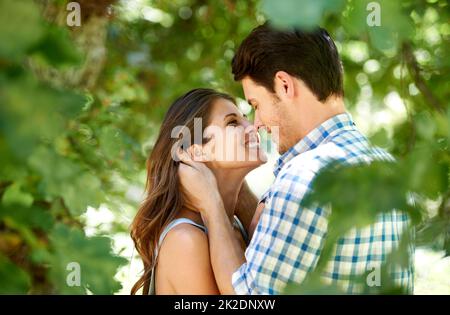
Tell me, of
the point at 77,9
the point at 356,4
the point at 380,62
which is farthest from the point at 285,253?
the point at 380,62

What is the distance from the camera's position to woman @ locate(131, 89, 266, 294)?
1.83 metres

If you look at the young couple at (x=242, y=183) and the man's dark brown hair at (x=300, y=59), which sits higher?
the man's dark brown hair at (x=300, y=59)

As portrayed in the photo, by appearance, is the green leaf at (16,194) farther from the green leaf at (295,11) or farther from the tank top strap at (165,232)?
the tank top strap at (165,232)

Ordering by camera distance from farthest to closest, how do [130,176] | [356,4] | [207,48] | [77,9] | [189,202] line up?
1. [207,48]
2. [130,176]
3. [77,9]
4. [189,202]
5. [356,4]

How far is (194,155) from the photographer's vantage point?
1.92 metres

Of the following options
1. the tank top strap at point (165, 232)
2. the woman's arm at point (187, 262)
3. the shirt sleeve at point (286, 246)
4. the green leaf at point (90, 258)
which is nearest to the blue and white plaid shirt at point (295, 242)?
the shirt sleeve at point (286, 246)

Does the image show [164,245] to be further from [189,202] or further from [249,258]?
[249,258]

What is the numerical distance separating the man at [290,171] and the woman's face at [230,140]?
2.3 inches

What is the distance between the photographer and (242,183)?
2109 mm

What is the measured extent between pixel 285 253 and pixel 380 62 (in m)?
1.61

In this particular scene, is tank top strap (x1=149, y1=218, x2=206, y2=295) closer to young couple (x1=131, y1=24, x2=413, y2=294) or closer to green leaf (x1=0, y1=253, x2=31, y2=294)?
young couple (x1=131, y1=24, x2=413, y2=294)

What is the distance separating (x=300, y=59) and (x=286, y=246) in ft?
1.99

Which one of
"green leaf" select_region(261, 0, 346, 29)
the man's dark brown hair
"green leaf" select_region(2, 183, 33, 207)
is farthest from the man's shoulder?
"green leaf" select_region(261, 0, 346, 29)

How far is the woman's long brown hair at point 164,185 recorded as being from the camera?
1837 millimetres
